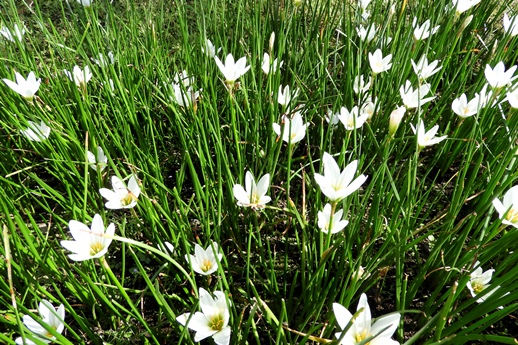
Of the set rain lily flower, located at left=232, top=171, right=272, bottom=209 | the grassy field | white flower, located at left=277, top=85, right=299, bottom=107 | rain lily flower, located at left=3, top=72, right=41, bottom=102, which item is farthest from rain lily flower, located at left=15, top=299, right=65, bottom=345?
white flower, located at left=277, top=85, right=299, bottom=107

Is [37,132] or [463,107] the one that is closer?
[463,107]

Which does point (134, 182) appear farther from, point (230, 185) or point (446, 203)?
point (446, 203)

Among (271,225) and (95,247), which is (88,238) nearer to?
(95,247)

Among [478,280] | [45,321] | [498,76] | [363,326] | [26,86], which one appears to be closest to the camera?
[363,326]

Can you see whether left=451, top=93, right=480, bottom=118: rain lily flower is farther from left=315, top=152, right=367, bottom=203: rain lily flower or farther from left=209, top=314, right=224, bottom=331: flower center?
left=209, top=314, right=224, bottom=331: flower center

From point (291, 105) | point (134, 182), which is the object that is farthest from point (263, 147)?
point (134, 182)

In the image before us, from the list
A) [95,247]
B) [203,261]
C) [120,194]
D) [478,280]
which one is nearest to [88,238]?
[95,247]

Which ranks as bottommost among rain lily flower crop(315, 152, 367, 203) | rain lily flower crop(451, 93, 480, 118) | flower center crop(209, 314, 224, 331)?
flower center crop(209, 314, 224, 331)
